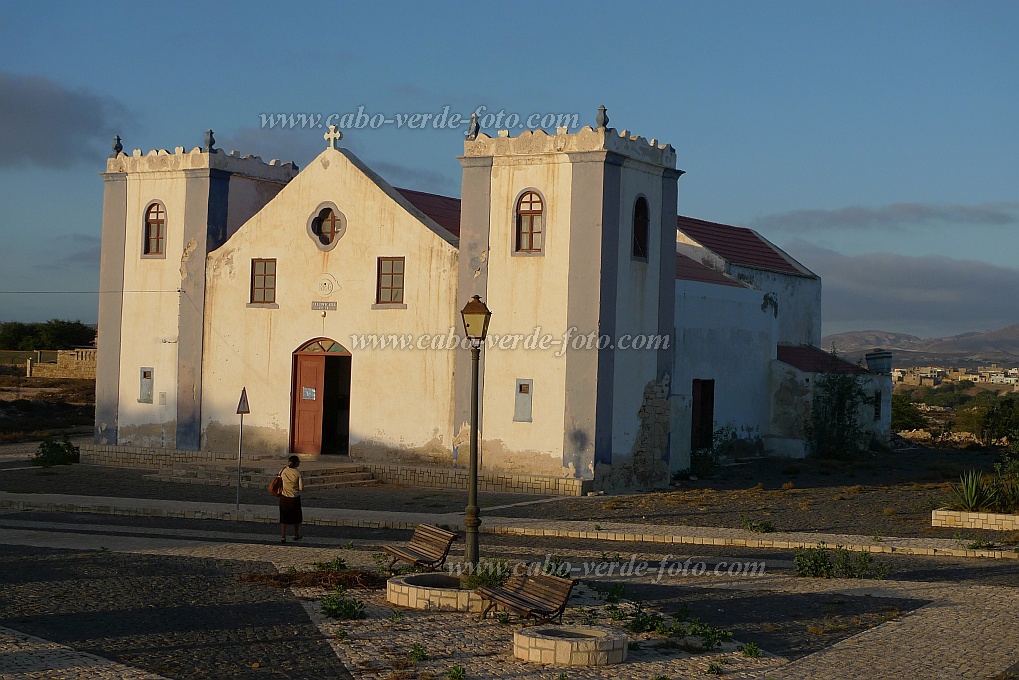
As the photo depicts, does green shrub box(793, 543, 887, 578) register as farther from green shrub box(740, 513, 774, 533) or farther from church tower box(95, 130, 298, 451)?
church tower box(95, 130, 298, 451)

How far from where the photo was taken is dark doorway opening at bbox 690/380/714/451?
Result: 95.8 ft

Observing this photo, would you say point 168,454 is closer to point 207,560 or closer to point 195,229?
point 195,229

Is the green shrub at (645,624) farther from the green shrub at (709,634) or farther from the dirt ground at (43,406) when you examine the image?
the dirt ground at (43,406)

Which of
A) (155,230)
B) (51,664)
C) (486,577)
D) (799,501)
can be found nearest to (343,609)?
(486,577)

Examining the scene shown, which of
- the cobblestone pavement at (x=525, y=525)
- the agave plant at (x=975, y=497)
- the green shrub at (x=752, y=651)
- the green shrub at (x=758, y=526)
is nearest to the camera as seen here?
the green shrub at (x=752, y=651)

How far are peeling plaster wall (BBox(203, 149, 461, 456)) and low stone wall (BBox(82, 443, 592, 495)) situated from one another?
616 millimetres

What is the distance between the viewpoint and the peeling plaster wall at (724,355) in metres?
27.8

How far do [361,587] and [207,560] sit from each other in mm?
2850

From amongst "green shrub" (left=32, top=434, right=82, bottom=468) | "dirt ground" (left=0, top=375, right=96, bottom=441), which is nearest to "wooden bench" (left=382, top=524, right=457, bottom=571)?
"green shrub" (left=32, top=434, right=82, bottom=468)

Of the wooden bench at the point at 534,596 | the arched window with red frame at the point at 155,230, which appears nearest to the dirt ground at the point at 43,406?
the arched window with red frame at the point at 155,230

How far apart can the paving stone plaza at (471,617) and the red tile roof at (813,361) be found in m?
16.0

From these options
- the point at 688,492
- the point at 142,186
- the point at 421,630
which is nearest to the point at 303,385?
the point at 142,186

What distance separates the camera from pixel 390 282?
26.4 metres

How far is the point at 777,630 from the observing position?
11133 mm
